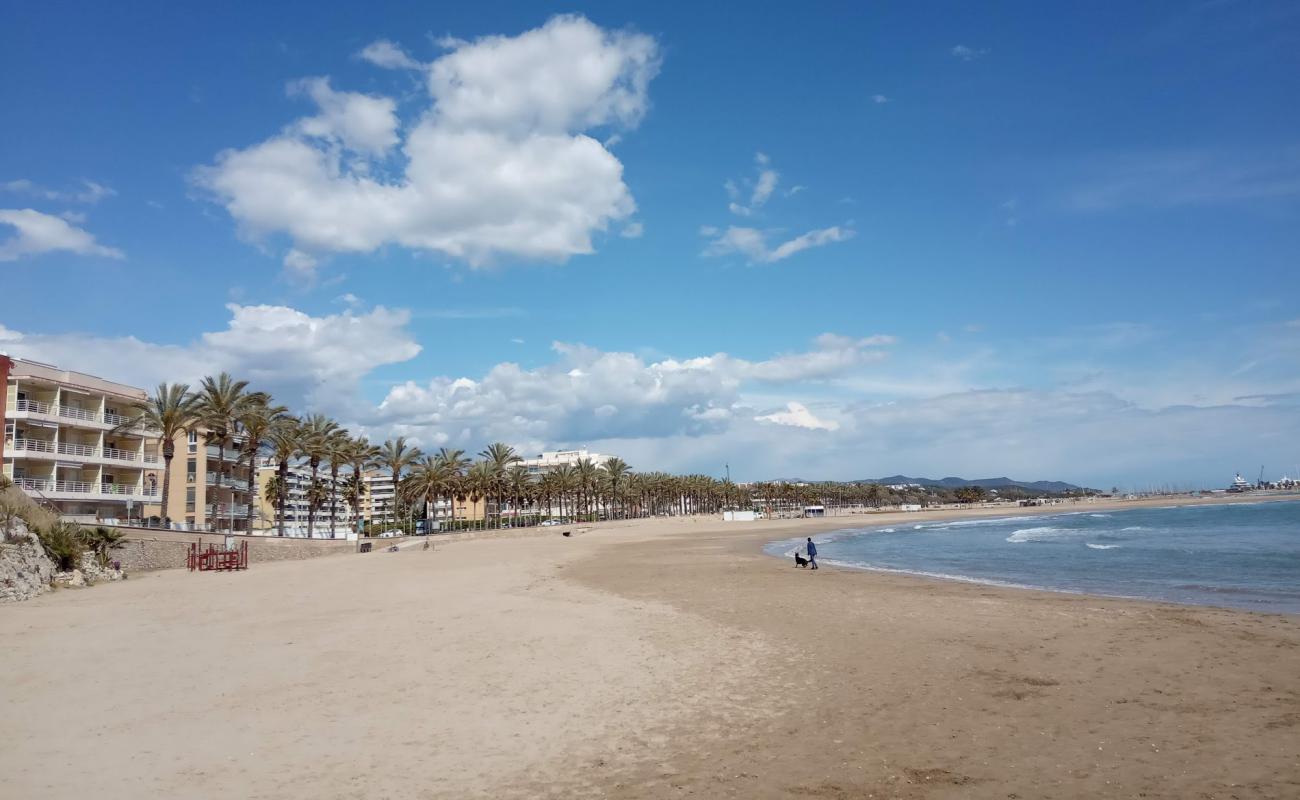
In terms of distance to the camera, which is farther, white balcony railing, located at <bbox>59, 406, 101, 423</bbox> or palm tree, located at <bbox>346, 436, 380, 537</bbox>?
palm tree, located at <bbox>346, 436, 380, 537</bbox>

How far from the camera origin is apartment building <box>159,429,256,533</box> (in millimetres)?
67250

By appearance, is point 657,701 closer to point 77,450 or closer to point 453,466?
point 77,450

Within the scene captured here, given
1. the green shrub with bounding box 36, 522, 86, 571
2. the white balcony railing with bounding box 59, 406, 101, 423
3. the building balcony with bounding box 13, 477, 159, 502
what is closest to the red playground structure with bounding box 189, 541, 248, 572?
the green shrub with bounding box 36, 522, 86, 571

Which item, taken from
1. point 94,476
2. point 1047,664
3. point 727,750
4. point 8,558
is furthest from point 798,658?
point 94,476

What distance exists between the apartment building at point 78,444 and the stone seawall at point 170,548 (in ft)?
23.3

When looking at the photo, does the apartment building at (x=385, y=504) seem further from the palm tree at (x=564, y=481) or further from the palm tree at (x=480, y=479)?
the palm tree at (x=480, y=479)

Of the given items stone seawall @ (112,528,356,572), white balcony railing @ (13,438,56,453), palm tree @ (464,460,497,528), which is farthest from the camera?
palm tree @ (464,460,497,528)

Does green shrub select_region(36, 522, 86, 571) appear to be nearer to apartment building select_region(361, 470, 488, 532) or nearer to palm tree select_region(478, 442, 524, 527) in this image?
palm tree select_region(478, 442, 524, 527)

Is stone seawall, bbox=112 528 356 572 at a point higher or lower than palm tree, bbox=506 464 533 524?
lower

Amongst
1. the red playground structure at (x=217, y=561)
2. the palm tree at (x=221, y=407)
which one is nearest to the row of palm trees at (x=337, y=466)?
the palm tree at (x=221, y=407)

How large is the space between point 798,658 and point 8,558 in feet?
90.0

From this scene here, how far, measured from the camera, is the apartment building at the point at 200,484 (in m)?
67.2

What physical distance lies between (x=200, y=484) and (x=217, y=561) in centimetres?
3641

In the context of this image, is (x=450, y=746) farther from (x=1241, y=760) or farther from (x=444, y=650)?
(x=1241, y=760)
